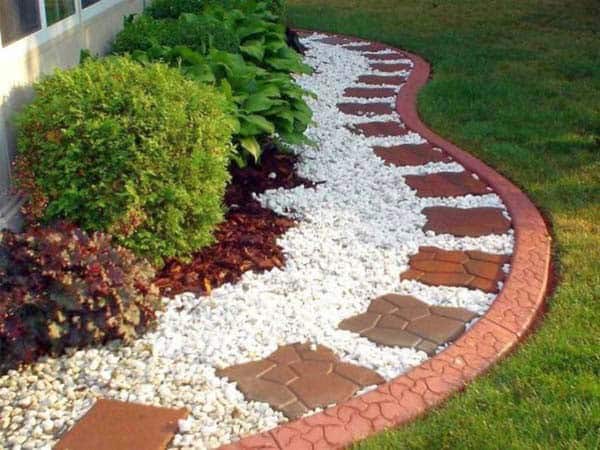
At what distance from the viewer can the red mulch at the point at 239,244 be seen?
383 centimetres

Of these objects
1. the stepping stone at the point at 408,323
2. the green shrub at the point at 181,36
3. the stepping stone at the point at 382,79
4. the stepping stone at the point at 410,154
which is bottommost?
the stepping stone at the point at 382,79

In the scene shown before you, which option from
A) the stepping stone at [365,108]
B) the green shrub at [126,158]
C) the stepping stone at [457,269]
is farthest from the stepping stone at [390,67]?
the green shrub at [126,158]

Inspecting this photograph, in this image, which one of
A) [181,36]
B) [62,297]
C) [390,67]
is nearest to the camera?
[62,297]

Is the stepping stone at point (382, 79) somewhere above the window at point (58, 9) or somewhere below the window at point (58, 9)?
below

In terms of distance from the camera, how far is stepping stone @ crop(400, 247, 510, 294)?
12.5ft

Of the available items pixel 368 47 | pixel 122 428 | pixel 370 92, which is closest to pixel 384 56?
pixel 368 47

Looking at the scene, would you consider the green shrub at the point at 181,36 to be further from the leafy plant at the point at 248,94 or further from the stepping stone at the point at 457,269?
the stepping stone at the point at 457,269

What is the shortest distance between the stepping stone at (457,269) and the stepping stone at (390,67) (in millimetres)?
4610

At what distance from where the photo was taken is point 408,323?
3.45m

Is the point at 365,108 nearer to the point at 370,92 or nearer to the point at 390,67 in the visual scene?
the point at 370,92

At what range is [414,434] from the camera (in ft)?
8.82

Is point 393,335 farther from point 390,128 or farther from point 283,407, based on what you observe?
point 390,128

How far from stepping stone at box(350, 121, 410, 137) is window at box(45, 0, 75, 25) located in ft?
7.69

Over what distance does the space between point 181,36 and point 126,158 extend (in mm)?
2490
